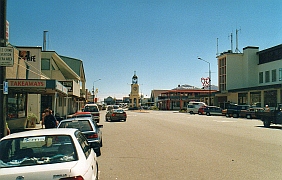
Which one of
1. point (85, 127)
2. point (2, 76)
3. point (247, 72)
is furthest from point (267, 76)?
point (2, 76)

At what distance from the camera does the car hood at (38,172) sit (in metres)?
4.30

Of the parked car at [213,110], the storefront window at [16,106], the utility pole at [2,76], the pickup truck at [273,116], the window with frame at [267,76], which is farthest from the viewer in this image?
the window with frame at [267,76]

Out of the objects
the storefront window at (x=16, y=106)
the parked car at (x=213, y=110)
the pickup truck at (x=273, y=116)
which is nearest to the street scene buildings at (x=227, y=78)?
the storefront window at (x=16, y=106)

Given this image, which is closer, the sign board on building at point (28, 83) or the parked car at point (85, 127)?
the parked car at point (85, 127)

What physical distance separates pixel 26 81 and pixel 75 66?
53.2 m

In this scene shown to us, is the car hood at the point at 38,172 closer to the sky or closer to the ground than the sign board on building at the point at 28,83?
closer to the ground

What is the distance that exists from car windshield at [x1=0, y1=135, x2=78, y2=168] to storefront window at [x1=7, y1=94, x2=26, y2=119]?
15.1 meters

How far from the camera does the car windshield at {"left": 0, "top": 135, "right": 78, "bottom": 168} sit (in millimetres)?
4875

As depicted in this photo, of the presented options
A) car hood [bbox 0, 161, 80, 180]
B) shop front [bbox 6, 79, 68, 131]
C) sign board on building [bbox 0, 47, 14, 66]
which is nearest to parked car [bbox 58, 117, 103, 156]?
sign board on building [bbox 0, 47, 14, 66]

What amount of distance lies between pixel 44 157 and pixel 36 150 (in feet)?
1.25

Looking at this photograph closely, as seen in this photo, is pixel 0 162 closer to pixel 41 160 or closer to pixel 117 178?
pixel 41 160

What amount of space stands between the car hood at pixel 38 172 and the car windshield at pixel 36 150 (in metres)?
0.25

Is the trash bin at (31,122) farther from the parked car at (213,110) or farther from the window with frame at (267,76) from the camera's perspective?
the window with frame at (267,76)

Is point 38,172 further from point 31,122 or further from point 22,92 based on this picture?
point 31,122
